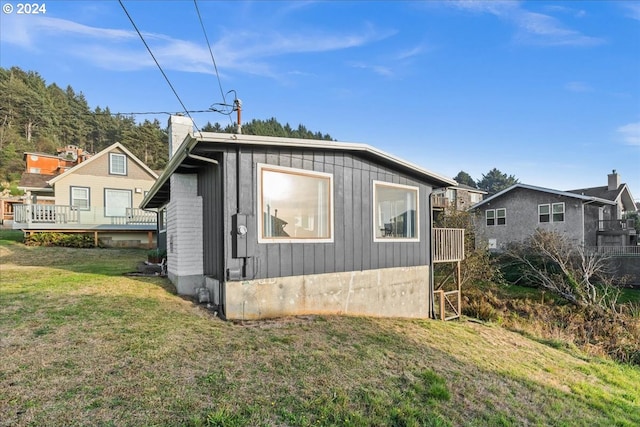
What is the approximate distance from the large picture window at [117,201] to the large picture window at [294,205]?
1554 centimetres

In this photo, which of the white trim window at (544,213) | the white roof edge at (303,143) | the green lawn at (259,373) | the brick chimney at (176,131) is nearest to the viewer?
the green lawn at (259,373)

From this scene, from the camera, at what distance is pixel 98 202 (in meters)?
18.1

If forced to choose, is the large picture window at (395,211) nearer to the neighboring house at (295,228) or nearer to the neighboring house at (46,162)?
the neighboring house at (295,228)

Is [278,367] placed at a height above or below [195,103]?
below

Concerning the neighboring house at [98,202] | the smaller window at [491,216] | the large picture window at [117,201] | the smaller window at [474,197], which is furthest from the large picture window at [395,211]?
the smaller window at [474,197]

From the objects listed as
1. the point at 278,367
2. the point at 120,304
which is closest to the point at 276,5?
the point at 120,304

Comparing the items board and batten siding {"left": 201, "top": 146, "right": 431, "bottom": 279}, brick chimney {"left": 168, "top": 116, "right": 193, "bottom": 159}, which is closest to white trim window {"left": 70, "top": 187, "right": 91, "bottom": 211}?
brick chimney {"left": 168, "top": 116, "right": 193, "bottom": 159}

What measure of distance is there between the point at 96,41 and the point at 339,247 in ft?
24.9

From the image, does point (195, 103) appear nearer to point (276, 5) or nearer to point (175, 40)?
point (175, 40)

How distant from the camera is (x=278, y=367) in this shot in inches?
144

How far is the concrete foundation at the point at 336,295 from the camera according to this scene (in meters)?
5.59

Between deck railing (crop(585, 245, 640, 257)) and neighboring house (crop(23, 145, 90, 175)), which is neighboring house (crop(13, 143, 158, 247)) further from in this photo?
deck railing (crop(585, 245, 640, 257))

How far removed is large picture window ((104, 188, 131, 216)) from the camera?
18.1 meters

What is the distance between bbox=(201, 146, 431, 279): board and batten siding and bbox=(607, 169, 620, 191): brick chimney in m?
23.3
